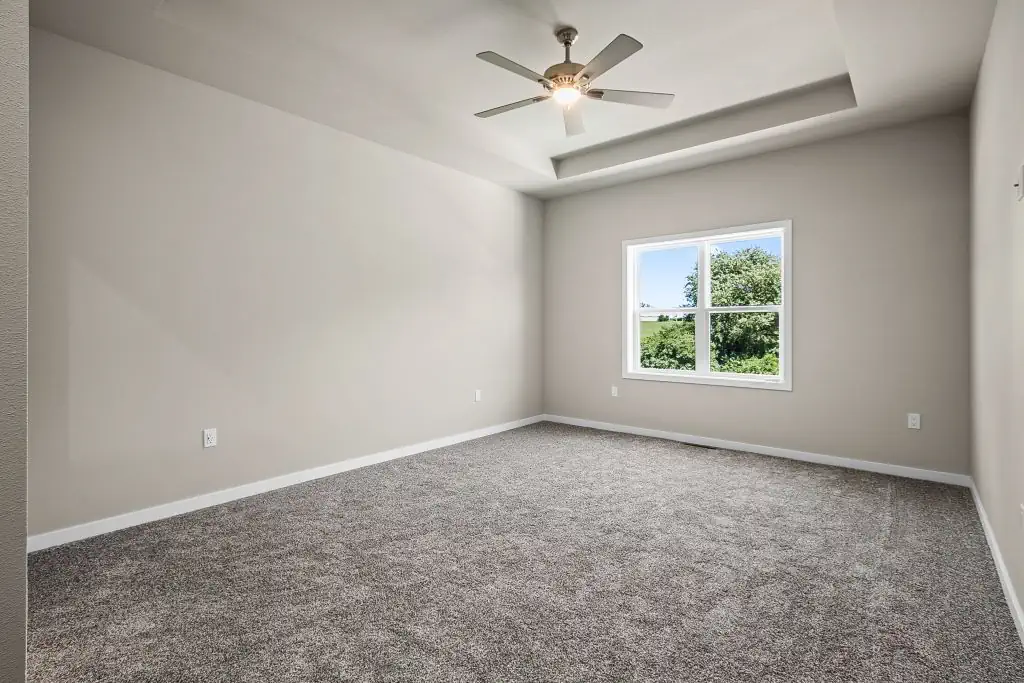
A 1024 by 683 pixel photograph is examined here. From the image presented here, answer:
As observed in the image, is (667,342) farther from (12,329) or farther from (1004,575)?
(12,329)

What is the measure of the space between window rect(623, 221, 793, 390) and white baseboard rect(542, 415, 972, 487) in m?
0.53

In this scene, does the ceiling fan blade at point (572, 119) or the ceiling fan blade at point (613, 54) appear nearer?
the ceiling fan blade at point (613, 54)

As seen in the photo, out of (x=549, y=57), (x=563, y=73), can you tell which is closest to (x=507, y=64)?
(x=563, y=73)

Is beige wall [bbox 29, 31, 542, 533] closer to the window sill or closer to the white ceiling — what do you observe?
the white ceiling

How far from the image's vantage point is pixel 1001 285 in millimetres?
2359

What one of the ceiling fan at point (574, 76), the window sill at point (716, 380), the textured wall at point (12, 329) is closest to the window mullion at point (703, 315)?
the window sill at point (716, 380)

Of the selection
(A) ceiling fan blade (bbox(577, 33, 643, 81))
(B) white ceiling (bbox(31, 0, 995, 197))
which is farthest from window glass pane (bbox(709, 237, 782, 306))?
(A) ceiling fan blade (bbox(577, 33, 643, 81))

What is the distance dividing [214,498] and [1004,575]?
4057mm

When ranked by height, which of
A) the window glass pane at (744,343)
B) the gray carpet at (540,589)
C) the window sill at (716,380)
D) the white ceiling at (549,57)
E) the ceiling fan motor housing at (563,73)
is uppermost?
the white ceiling at (549,57)

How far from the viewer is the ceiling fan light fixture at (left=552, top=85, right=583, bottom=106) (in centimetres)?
307

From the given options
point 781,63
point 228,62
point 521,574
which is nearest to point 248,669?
point 521,574

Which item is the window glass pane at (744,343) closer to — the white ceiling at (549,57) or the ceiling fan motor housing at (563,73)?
the white ceiling at (549,57)

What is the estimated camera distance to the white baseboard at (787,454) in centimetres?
382

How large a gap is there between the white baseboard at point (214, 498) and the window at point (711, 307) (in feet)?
7.05
